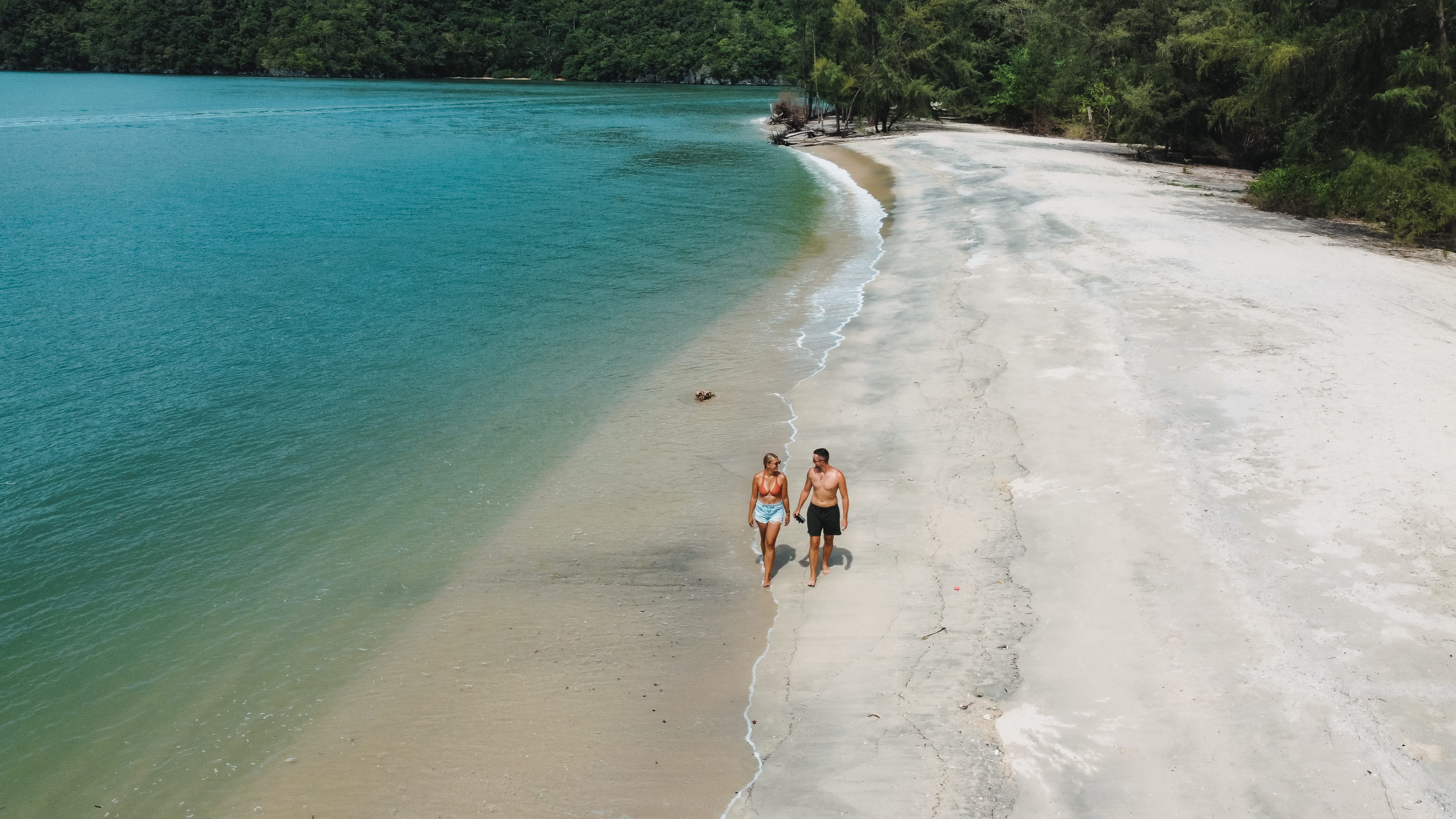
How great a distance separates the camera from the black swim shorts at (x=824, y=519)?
10.7 meters

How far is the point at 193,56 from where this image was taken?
16788cm

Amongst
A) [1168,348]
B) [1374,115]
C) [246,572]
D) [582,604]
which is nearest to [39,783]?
[246,572]

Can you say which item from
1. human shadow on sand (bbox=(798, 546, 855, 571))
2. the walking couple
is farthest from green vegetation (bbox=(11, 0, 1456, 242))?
the walking couple

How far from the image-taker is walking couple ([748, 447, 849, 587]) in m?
10.7

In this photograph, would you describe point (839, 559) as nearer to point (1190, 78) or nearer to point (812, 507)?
point (812, 507)

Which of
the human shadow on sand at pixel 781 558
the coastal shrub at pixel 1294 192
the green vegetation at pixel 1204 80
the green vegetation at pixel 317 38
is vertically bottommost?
the human shadow on sand at pixel 781 558

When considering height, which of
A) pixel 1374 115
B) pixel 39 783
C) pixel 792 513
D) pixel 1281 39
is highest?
pixel 1281 39

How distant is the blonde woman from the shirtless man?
0.71ft

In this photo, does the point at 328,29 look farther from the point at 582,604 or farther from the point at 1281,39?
the point at 582,604

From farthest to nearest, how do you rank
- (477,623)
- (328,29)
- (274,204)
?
(328,29) → (274,204) → (477,623)

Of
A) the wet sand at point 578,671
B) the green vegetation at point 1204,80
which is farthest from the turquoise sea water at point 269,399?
the green vegetation at point 1204,80

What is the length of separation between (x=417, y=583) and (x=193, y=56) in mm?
189848

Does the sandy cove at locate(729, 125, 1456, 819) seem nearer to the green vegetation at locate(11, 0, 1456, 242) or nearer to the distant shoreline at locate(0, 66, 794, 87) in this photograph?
the green vegetation at locate(11, 0, 1456, 242)

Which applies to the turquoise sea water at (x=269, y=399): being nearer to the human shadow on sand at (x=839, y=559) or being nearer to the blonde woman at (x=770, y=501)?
the blonde woman at (x=770, y=501)
